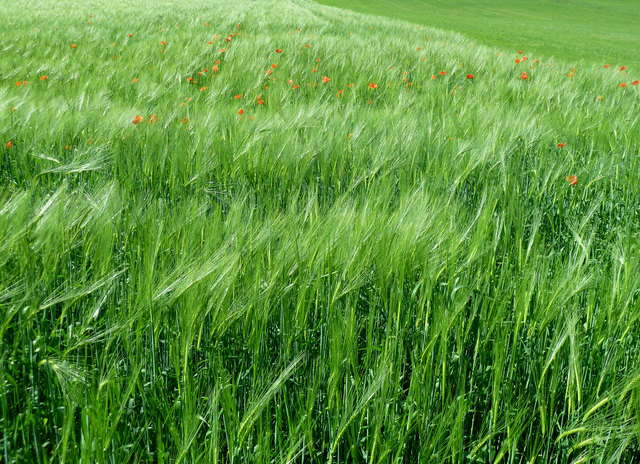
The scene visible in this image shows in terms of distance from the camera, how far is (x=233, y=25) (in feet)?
22.7

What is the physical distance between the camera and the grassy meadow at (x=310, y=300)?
0.67 metres

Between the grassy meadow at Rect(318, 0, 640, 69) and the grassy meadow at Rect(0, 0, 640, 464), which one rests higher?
the grassy meadow at Rect(318, 0, 640, 69)

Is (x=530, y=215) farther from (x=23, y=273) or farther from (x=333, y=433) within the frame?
(x=23, y=273)

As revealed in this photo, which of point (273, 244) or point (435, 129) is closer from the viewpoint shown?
point (273, 244)

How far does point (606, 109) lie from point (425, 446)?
2.75 m

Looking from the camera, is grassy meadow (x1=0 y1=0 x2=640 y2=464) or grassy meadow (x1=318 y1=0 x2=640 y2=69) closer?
grassy meadow (x1=0 y1=0 x2=640 y2=464)

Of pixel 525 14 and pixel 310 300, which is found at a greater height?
pixel 525 14

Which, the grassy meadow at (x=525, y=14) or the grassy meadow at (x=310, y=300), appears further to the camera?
the grassy meadow at (x=525, y=14)

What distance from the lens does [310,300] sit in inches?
32.0

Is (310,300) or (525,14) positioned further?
(525,14)

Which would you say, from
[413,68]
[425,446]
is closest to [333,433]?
[425,446]

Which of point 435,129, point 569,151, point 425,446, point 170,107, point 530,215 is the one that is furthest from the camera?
point 170,107

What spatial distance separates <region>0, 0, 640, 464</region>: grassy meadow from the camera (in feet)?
2.21

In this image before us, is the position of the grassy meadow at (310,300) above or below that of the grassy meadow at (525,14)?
below
